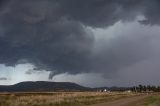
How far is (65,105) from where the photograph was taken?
46.1m

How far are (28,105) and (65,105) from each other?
474cm

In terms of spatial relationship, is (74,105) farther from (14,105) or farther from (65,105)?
(14,105)

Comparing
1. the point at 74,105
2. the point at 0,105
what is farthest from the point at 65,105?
the point at 0,105

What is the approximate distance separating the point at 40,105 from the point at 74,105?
433 centimetres

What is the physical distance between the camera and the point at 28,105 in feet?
151

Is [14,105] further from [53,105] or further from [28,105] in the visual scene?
[53,105]

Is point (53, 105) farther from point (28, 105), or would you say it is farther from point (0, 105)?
point (0, 105)

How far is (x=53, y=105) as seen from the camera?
Result: 4581cm

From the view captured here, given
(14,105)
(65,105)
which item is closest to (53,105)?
(65,105)

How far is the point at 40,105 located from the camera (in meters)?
45.7

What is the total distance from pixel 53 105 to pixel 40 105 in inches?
64.9

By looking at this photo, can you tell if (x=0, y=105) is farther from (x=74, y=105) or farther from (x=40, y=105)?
(x=74, y=105)

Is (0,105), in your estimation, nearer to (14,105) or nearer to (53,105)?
(14,105)

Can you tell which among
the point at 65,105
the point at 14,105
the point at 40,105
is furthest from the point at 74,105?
the point at 14,105
